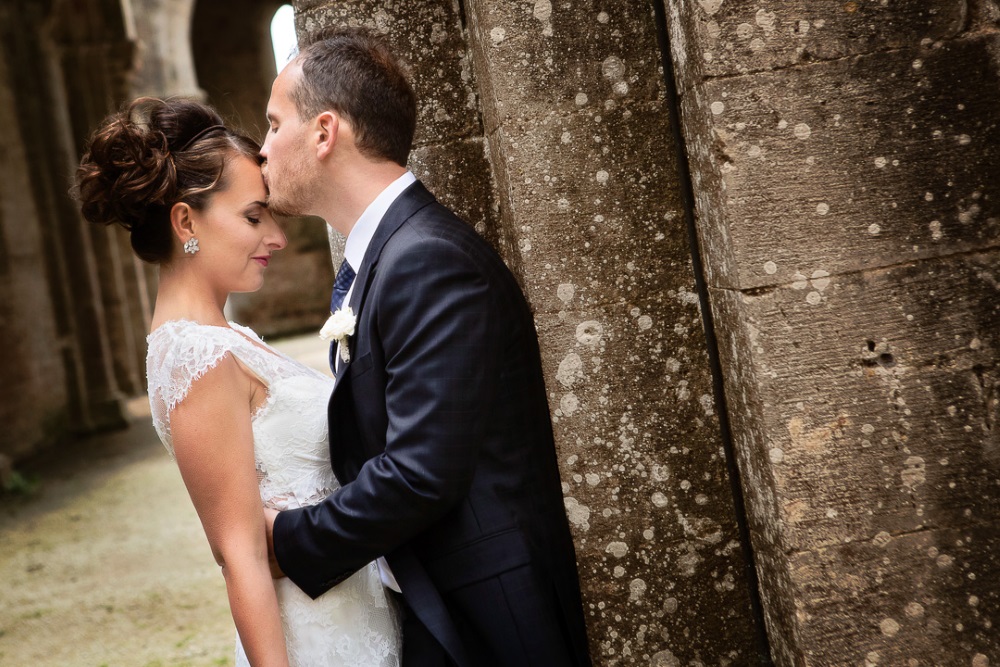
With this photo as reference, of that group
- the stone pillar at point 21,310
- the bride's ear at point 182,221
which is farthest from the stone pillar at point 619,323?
the stone pillar at point 21,310

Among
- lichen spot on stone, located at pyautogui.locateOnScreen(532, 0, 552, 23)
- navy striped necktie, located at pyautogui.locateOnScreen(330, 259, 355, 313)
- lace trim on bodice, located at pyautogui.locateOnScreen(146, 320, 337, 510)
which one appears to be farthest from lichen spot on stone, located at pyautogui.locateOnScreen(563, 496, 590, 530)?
lichen spot on stone, located at pyautogui.locateOnScreen(532, 0, 552, 23)

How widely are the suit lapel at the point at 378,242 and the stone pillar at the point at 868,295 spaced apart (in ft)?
2.05

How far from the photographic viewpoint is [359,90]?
200 cm

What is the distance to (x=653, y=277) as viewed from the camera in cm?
202

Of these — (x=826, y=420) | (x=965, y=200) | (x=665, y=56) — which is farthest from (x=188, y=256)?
(x=965, y=200)

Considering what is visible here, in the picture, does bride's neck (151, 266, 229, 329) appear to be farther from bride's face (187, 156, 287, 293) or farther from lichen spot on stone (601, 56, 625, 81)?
lichen spot on stone (601, 56, 625, 81)

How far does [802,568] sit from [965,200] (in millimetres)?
765

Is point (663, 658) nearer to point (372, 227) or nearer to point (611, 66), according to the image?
point (372, 227)

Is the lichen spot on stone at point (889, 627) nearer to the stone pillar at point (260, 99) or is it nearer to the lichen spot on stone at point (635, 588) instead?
the lichen spot on stone at point (635, 588)

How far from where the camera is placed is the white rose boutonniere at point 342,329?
195cm

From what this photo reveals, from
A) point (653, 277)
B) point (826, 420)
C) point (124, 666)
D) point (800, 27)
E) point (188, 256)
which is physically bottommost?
point (124, 666)

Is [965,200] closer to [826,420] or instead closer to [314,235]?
[826,420]

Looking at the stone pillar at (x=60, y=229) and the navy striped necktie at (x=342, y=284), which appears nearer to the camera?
the navy striped necktie at (x=342, y=284)

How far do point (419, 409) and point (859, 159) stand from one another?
96 cm
